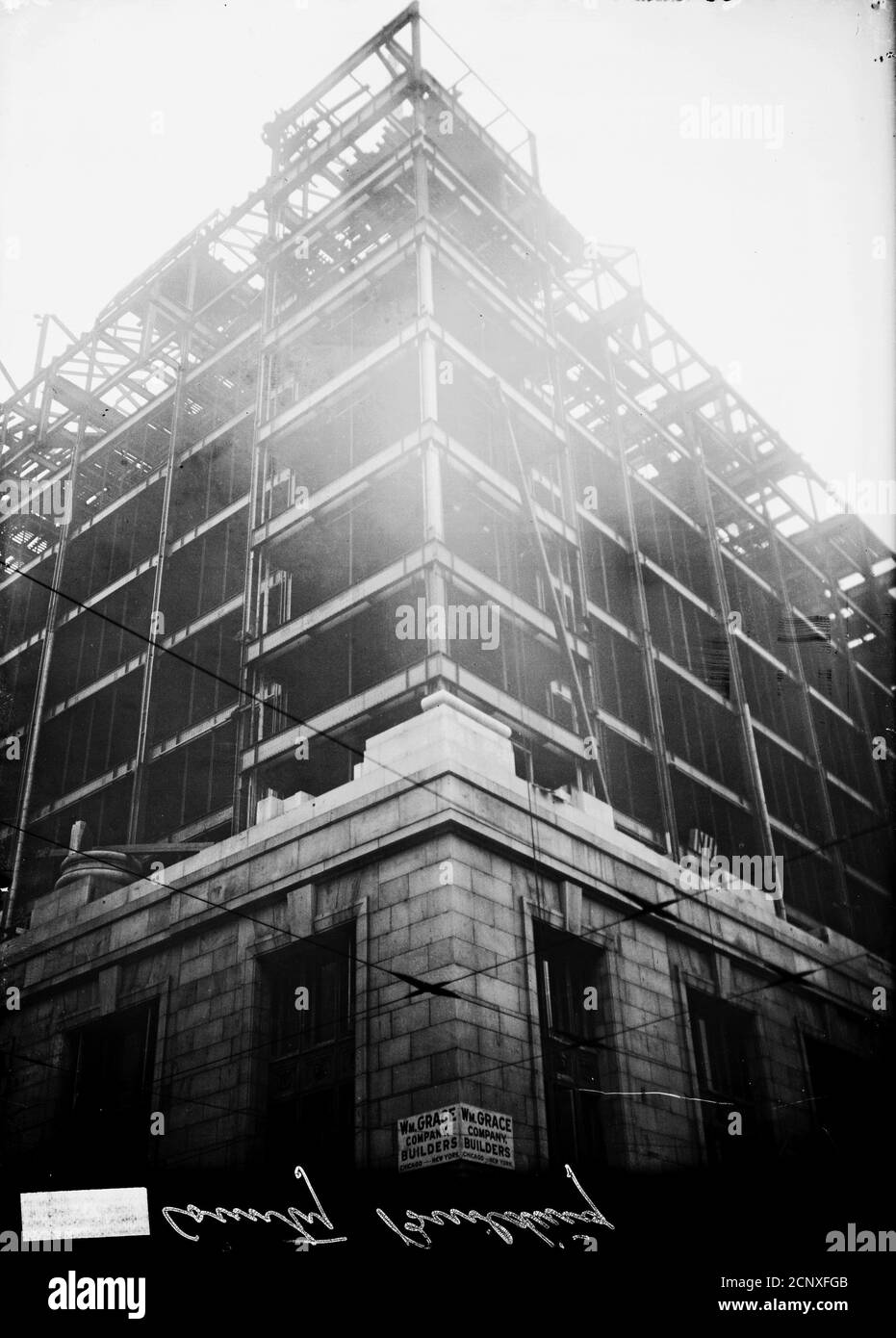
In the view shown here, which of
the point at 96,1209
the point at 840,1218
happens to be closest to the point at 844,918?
the point at 840,1218

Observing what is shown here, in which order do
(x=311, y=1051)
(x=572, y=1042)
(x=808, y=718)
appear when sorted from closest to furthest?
1. (x=311, y=1051)
2. (x=572, y=1042)
3. (x=808, y=718)

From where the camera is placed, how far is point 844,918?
130 feet

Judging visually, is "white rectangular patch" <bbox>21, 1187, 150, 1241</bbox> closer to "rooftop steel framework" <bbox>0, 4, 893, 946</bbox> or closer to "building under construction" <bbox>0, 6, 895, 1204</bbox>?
"building under construction" <bbox>0, 6, 895, 1204</bbox>

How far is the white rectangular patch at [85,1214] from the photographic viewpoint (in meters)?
17.7

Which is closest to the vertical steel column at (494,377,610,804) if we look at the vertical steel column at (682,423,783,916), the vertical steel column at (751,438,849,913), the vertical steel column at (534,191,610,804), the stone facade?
the vertical steel column at (534,191,610,804)

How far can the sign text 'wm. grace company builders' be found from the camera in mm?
18078

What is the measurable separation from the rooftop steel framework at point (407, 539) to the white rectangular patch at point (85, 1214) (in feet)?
31.6

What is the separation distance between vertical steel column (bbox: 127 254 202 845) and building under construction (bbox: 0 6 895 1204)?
0.53ft

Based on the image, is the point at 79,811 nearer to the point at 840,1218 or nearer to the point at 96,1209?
the point at 96,1209

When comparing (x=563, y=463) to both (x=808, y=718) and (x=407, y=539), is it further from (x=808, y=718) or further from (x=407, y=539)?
(x=808, y=718)

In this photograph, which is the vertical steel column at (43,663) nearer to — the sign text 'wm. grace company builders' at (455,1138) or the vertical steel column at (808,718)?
the sign text 'wm. grace company builders' at (455,1138)

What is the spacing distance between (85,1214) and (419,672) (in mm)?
11863

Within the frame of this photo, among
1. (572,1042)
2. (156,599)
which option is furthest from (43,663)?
(572,1042)

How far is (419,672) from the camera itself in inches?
983
